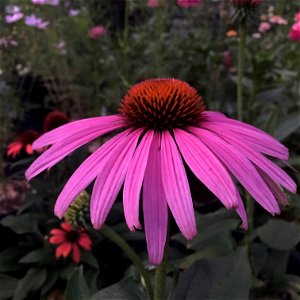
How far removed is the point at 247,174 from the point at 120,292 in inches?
10.8

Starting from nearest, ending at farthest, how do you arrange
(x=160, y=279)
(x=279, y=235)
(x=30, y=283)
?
(x=160, y=279), (x=279, y=235), (x=30, y=283)

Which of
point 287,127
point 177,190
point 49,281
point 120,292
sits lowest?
point 49,281

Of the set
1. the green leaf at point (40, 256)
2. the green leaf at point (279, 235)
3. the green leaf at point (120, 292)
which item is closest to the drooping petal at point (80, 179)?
the green leaf at point (120, 292)

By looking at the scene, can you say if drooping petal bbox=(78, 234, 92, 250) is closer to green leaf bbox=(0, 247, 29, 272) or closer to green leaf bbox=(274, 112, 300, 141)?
green leaf bbox=(0, 247, 29, 272)

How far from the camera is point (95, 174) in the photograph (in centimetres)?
40

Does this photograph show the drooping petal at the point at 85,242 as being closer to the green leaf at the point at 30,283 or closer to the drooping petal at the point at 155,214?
the green leaf at the point at 30,283

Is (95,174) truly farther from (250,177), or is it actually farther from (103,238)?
(103,238)

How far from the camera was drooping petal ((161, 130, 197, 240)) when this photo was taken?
351 millimetres

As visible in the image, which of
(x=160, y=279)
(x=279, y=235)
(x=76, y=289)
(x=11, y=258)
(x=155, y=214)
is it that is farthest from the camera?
(x=11, y=258)

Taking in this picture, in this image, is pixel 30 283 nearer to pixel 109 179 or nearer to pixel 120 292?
pixel 120 292

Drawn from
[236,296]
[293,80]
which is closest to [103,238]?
[236,296]

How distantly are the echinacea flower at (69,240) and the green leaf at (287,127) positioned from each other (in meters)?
0.42

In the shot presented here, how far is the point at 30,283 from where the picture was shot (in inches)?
33.8

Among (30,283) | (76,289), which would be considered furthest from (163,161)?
(30,283)
